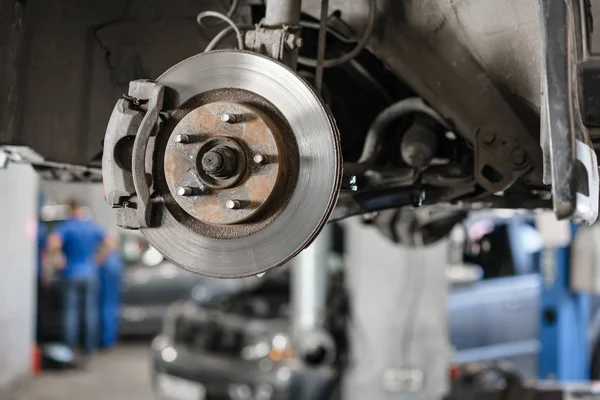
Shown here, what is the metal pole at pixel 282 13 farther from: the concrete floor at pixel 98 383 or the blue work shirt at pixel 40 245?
the blue work shirt at pixel 40 245

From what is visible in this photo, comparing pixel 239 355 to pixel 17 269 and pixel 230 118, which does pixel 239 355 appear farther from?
pixel 230 118

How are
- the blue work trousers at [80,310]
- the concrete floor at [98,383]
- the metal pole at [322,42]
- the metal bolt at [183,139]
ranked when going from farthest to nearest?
the blue work trousers at [80,310], the concrete floor at [98,383], the metal pole at [322,42], the metal bolt at [183,139]

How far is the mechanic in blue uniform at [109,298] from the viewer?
23.4 feet

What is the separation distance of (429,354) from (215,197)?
3.11m

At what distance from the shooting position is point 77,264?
6.35 metres

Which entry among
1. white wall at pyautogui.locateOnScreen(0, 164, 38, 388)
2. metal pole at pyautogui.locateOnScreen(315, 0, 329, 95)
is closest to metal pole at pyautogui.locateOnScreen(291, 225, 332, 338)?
white wall at pyautogui.locateOnScreen(0, 164, 38, 388)

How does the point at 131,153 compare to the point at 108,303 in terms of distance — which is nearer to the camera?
the point at 131,153

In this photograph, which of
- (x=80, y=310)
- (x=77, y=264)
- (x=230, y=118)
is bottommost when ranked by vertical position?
(x=80, y=310)

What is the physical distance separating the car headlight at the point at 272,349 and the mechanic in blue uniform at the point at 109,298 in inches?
131

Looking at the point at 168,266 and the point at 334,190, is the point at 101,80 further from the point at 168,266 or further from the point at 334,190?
the point at 168,266

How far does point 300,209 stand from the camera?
0.98 metres

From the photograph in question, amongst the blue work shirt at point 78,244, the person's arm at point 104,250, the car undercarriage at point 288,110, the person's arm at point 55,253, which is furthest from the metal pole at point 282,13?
the person's arm at point 104,250

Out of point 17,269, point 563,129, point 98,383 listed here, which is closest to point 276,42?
point 563,129

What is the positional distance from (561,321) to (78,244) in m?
4.05
